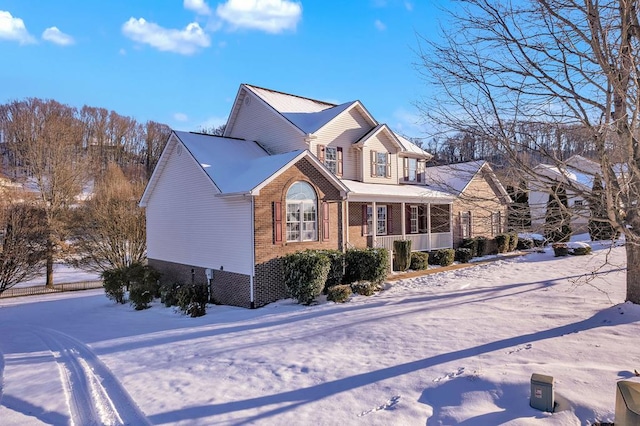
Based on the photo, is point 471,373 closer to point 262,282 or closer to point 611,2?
point 611,2

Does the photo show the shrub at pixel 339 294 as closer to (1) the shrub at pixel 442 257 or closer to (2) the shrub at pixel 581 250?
(1) the shrub at pixel 442 257

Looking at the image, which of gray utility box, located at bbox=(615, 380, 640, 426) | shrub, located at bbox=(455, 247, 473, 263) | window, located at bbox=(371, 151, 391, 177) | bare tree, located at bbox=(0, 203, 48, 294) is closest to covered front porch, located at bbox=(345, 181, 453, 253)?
shrub, located at bbox=(455, 247, 473, 263)

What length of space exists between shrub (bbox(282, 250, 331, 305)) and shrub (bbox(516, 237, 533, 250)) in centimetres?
1740

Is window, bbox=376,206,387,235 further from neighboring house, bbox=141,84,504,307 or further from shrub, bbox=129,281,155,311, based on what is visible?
shrub, bbox=129,281,155,311

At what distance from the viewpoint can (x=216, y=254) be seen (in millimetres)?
14820

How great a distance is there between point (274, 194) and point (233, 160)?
12.6 ft

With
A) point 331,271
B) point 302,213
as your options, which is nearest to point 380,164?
point 302,213

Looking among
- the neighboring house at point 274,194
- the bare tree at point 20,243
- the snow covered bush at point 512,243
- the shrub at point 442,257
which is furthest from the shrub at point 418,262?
the bare tree at point 20,243

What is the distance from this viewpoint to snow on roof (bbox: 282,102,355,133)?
17766mm

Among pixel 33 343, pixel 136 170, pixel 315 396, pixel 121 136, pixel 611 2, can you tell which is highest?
pixel 121 136

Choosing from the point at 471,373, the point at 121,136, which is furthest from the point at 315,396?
the point at 121,136

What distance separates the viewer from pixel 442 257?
19.2m

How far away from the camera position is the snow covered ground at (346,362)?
205 inches

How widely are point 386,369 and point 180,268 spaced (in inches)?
511
